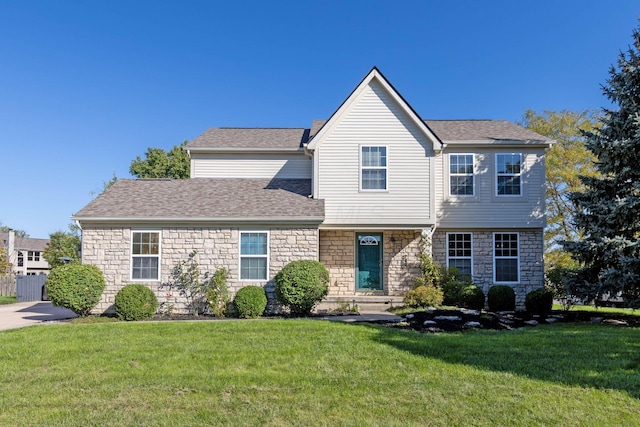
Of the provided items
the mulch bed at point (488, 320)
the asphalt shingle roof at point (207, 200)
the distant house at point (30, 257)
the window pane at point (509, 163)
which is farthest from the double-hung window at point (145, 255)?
the distant house at point (30, 257)

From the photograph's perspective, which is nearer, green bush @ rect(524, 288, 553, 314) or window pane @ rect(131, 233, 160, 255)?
window pane @ rect(131, 233, 160, 255)

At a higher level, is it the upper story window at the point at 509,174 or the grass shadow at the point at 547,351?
the upper story window at the point at 509,174

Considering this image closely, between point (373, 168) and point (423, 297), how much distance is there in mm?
4697

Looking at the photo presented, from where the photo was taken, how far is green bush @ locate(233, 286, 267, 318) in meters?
12.7

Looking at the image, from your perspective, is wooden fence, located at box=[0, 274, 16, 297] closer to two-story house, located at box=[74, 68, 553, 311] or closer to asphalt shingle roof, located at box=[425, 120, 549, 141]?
two-story house, located at box=[74, 68, 553, 311]

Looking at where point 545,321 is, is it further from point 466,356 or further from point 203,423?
point 203,423

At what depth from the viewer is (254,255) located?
1398 cm

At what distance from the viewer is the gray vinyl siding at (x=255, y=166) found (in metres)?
17.9

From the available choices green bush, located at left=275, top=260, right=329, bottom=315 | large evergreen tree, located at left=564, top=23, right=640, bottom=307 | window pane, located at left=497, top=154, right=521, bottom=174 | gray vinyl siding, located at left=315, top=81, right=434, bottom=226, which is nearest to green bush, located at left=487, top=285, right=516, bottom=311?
large evergreen tree, located at left=564, top=23, right=640, bottom=307

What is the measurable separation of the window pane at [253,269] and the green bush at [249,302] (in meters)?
0.94

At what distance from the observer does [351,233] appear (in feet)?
53.4

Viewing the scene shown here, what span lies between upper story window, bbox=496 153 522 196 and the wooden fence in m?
27.3

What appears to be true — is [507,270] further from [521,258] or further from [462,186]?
[462,186]

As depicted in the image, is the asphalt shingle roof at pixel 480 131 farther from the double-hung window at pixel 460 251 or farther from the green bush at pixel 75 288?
the green bush at pixel 75 288
